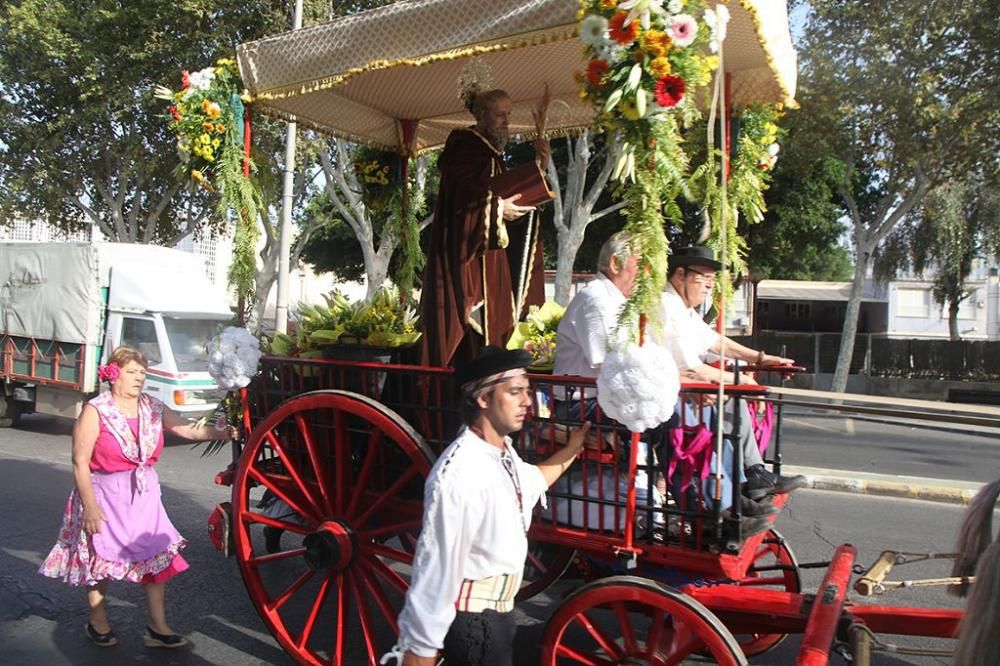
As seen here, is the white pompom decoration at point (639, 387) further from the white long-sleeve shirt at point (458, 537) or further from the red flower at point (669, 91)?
the red flower at point (669, 91)

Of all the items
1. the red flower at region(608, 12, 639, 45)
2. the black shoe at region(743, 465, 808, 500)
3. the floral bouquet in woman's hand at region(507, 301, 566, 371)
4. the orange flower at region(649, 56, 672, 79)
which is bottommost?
the black shoe at region(743, 465, 808, 500)

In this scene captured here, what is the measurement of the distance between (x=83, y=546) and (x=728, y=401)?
10.5 feet

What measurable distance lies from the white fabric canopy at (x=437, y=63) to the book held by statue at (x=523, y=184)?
509 millimetres

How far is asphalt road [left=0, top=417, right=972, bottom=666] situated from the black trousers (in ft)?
4.57

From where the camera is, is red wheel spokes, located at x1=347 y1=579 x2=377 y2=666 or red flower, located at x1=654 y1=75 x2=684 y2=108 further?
red wheel spokes, located at x1=347 y1=579 x2=377 y2=666

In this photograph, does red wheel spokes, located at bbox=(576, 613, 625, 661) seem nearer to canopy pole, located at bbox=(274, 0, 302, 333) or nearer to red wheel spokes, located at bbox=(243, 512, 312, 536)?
red wheel spokes, located at bbox=(243, 512, 312, 536)

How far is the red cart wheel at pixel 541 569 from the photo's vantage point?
4.03 m

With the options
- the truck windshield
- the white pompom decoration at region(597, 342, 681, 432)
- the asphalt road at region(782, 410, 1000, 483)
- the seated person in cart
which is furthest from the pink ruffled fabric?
the truck windshield

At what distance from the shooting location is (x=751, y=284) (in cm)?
1667

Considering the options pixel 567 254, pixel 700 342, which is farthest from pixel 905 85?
pixel 700 342

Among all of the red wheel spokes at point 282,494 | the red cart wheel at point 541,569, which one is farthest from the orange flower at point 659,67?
the red wheel spokes at point 282,494

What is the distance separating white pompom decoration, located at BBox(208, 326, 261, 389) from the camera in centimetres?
396

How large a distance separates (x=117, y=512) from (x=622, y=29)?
331 centimetres

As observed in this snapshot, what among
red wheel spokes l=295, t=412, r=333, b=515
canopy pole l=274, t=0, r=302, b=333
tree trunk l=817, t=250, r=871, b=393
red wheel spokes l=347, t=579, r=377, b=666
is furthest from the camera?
tree trunk l=817, t=250, r=871, b=393
